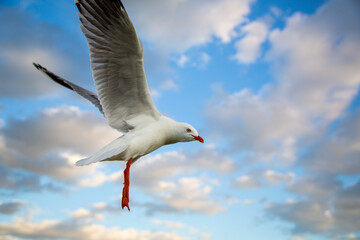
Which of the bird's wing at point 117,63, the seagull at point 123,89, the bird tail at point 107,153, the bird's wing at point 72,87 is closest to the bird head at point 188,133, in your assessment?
the seagull at point 123,89

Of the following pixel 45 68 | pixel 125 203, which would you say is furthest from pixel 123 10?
pixel 45 68

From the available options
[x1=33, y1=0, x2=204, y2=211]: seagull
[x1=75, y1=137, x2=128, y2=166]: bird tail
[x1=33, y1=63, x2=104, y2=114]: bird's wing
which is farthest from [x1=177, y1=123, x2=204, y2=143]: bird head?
[x1=33, y1=63, x2=104, y2=114]: bird's wing

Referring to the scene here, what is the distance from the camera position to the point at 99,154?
7598mm

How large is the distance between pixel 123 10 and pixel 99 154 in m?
3.22

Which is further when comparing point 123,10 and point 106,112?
point 106,112

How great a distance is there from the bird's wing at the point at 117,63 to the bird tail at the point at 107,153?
0.76 meters

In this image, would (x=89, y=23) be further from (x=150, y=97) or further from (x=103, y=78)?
(x=150, y=97)

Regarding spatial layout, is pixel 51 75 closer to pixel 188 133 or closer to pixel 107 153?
pixel 107 153

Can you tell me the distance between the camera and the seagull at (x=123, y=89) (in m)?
7.26

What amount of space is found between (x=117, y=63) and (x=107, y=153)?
6.72 ft

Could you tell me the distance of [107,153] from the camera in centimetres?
743

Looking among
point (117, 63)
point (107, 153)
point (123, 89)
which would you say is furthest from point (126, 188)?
point (117, 63)

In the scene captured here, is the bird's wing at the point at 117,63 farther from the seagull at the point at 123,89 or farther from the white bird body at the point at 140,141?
the white bird body at the point at 140,141

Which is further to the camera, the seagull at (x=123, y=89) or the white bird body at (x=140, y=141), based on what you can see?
the white bird body at (x=140, y=141)
